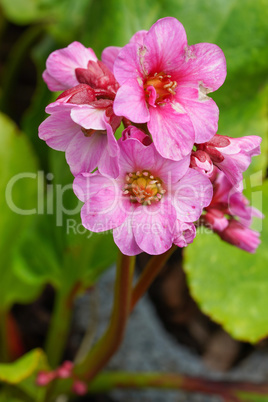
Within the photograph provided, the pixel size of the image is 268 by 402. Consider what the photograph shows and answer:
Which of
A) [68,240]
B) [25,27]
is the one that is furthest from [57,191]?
[25,27]

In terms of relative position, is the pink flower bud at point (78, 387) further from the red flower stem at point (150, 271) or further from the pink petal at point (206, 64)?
the pink petal at point (206, 64)

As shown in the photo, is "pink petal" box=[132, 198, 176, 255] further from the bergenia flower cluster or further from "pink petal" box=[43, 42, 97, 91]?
"pink petal" box=[43, 42, 97, 91]

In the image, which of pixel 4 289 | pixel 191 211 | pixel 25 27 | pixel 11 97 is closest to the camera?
pixel 191 211

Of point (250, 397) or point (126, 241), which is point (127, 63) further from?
point (250, 397)

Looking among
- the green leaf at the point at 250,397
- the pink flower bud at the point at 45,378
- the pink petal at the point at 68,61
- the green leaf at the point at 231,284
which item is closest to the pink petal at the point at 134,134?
the pink petal at the point at 68,61

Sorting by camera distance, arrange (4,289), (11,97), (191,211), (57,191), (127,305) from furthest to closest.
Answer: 1. (11,97)
2. (4,289)
3. (57,191)
4. (127,305)
5. (191,211)

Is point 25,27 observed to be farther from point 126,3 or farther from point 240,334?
point 240,334

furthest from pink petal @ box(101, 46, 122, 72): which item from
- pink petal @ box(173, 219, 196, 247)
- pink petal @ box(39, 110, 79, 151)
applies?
pink petal @ box(173, 219, 196, 247)
